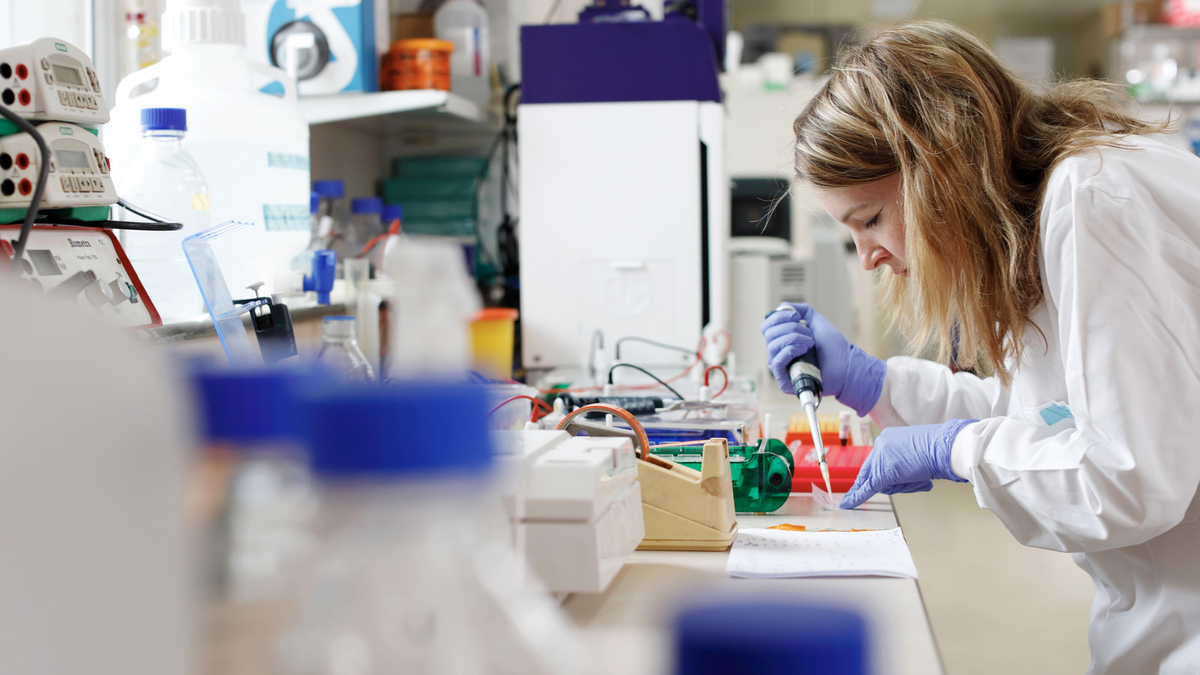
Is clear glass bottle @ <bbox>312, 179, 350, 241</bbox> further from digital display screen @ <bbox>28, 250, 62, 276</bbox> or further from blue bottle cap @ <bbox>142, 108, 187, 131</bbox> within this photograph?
digital display screen @ <bbox>28, 250, 62, 276</bbox>

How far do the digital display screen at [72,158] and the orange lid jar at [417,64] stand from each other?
1.12 meters

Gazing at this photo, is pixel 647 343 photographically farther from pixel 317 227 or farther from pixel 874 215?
pixel 874 215

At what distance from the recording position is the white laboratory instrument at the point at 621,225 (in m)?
1.88

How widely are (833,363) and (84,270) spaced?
3.18ft

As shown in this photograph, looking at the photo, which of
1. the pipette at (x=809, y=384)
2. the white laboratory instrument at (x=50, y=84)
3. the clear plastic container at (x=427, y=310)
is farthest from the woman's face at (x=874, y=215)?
the clear plastic container at (x=427, y=310)

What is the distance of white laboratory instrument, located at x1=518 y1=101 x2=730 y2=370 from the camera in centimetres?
188

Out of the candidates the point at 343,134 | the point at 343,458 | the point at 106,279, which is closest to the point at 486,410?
the point at 343,458

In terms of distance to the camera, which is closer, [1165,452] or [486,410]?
[486,410]

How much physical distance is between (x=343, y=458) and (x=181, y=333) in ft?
2.78

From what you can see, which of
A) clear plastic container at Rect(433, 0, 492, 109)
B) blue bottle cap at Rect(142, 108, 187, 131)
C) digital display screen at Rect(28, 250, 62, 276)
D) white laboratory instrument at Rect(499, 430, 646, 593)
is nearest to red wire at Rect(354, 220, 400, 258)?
clear plastic container at Rect(433, 0, 492, 109)

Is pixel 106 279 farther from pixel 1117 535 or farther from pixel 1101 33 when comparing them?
pixel 1101 33

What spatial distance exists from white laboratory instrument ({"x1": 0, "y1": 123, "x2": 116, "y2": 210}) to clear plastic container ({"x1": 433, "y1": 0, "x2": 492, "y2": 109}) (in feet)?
4.29

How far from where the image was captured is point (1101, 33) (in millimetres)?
5355

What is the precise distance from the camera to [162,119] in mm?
1118
